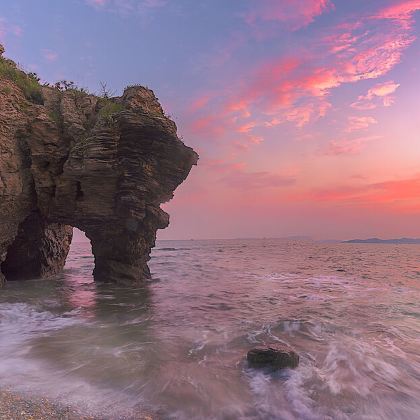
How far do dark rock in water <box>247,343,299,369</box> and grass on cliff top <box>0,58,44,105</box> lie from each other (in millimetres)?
17669

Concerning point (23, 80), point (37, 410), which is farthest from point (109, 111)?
point (37, 410)

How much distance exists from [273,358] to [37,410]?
16.4 ft

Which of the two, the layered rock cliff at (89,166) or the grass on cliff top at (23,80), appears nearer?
the layered rock cliff at (89,166)

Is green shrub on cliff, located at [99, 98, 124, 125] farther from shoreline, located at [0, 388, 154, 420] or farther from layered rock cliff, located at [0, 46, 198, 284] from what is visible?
shoreline, located at [0, 388, 154, 420]

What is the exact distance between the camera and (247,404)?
21.0ft

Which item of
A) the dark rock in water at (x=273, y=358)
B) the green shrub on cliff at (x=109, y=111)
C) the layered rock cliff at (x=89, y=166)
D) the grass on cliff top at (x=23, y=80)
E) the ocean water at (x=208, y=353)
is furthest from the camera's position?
the grass on cliff top at (x=23, y=80)

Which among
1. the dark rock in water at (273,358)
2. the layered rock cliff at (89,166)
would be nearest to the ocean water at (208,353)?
the dark rock in water at (273,358)

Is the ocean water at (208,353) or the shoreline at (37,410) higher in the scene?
the shoreline at (37,410)

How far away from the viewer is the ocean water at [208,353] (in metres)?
6.41

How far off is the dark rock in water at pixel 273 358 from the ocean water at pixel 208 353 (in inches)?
8.3

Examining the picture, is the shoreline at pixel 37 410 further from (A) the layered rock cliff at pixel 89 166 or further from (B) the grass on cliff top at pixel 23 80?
(B) the grass on cliff top at pixel 23 80

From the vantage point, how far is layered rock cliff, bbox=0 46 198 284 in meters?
17.3

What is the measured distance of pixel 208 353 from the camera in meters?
9.04

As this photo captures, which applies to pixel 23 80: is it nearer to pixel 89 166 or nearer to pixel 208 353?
pixel 89 166
